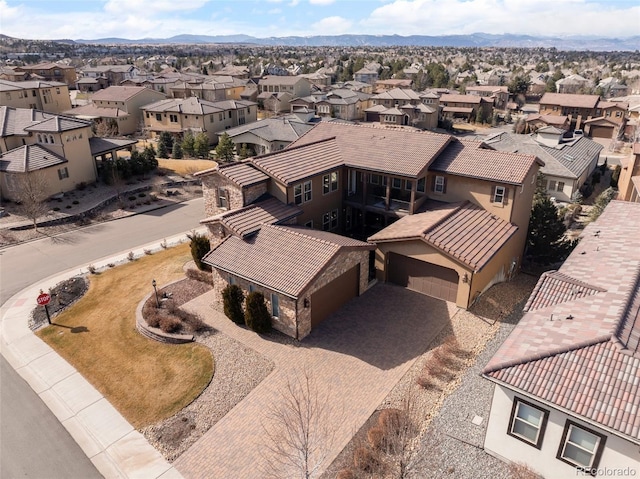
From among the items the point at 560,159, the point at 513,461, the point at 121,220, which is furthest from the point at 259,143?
the point at 513,461

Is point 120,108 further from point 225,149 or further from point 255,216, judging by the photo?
point 255,216

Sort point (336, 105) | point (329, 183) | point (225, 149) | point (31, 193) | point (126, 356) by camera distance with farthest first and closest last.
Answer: point (336, 105), point (225, 149), point (31, 193), point (329, 183), point (126, 356)

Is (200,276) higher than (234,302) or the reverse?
the reverse

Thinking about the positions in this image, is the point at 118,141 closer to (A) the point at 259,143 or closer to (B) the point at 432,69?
(A) the point at 259,143

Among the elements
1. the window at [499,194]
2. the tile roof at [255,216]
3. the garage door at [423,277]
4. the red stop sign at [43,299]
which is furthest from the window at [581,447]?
the red stop sign at [43,299]

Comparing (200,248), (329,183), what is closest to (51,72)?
(200,248)

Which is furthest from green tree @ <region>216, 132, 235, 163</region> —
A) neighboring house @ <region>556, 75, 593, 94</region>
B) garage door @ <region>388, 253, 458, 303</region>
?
neighboring house @ <region>556, 75, 593, 94</region>

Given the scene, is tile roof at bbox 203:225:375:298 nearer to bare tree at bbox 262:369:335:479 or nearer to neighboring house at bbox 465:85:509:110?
bare tree at bbox 262:369:335:479
